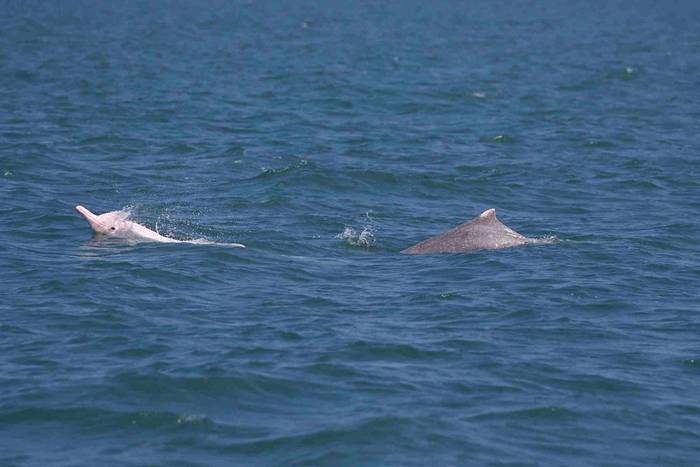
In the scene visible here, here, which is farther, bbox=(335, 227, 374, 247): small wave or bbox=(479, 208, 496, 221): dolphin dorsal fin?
bbox=(335, 227, 374, 247): small wave

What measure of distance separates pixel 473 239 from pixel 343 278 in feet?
9.57

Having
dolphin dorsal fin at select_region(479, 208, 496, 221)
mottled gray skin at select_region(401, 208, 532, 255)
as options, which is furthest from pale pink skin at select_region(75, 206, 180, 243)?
dolphin dorsal fin at select_region(479, 208, 496, 221)

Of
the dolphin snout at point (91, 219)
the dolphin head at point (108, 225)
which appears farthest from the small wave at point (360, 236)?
the dolphin snout at point (91, 219)

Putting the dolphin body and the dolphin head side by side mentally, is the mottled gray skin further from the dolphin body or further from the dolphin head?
the dolphin head

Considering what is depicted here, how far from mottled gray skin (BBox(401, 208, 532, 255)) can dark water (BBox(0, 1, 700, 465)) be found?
0.43 meters

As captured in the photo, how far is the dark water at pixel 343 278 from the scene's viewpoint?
1262cm

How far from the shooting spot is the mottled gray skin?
20188mm

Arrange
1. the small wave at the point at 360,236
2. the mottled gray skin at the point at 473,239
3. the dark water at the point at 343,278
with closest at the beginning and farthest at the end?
the dark water at the point at 343,278 → the mottled gray skin at the point at 473,239 → the small wave at the point at 360,236

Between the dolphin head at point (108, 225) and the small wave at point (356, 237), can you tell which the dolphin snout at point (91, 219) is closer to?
the dolphin head at point (108, 225)

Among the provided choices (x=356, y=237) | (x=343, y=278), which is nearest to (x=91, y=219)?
(x=356, y=237)

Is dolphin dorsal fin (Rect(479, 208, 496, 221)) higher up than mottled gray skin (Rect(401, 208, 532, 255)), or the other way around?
dolphin dorsal fin (Rect(479, 208, 496, 221))

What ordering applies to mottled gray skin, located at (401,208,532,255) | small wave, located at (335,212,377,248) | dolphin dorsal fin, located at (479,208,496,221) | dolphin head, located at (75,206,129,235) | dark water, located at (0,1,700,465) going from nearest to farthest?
dark water, located at (0,1,700,465) < mottled gray skin, located at (401,208,532,255) < dolphin head, located at (75,206,129,235) < dolphin dorsal fin, located at (479,208,496,221) < small wave, located at (335,212,377,248)

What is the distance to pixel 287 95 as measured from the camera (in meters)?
42.6

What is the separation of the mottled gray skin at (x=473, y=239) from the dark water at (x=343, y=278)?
17.1 inches
